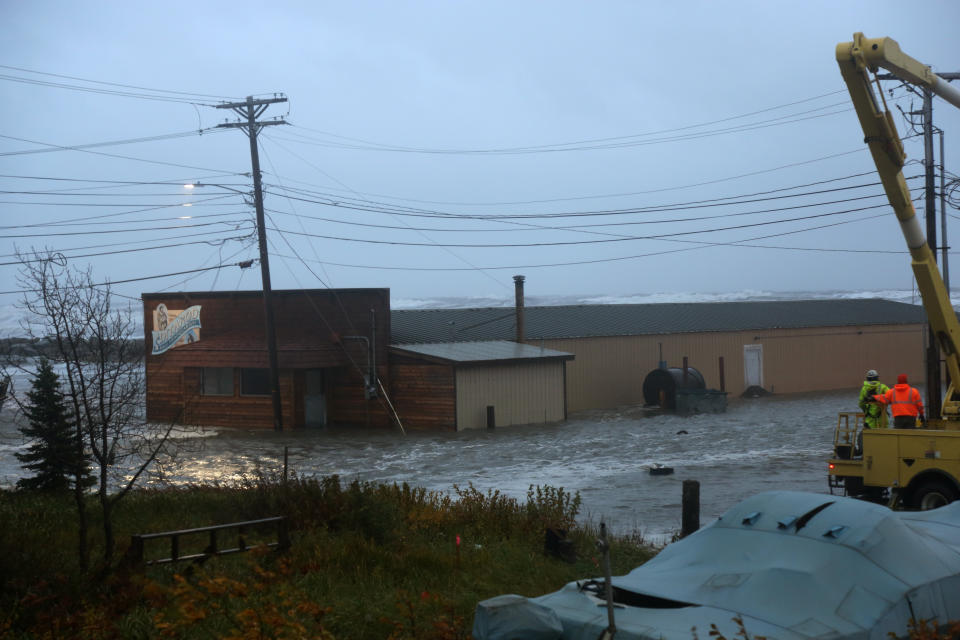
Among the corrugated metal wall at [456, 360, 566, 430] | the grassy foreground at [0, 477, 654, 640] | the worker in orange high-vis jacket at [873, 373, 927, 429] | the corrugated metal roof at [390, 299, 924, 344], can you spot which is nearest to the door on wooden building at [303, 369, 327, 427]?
the corrugated metal roof at [390, 299, 924, 344]

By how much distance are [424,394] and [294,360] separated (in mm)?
4928

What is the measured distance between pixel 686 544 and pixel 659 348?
3831cm

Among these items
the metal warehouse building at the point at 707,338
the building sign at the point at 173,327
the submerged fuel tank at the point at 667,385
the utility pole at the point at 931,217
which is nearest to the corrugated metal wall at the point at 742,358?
the metal warehouse building at the point at 707,338

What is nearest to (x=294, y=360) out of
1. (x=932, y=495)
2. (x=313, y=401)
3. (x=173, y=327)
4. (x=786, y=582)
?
(x=313, y=401)

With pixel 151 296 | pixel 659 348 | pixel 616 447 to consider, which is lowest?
pixel 616 447

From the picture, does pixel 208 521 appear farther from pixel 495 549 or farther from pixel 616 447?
pixel 616 447

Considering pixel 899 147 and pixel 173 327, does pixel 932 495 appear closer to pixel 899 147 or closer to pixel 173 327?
pixel 899 147

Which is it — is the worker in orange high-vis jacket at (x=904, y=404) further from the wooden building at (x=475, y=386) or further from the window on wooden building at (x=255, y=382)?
the window on wooden building at (x=255, y=382)

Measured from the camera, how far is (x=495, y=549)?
1128 cm

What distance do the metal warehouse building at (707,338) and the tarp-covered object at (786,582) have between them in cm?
2933

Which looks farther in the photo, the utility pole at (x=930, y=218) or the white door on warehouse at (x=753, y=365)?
the white door on warehouse at (x=753, y=365)

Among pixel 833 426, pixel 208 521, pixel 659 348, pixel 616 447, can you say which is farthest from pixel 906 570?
pixel 659 348

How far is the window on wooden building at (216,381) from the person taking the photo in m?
36.1

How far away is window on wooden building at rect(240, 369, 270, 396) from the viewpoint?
1391 inches
